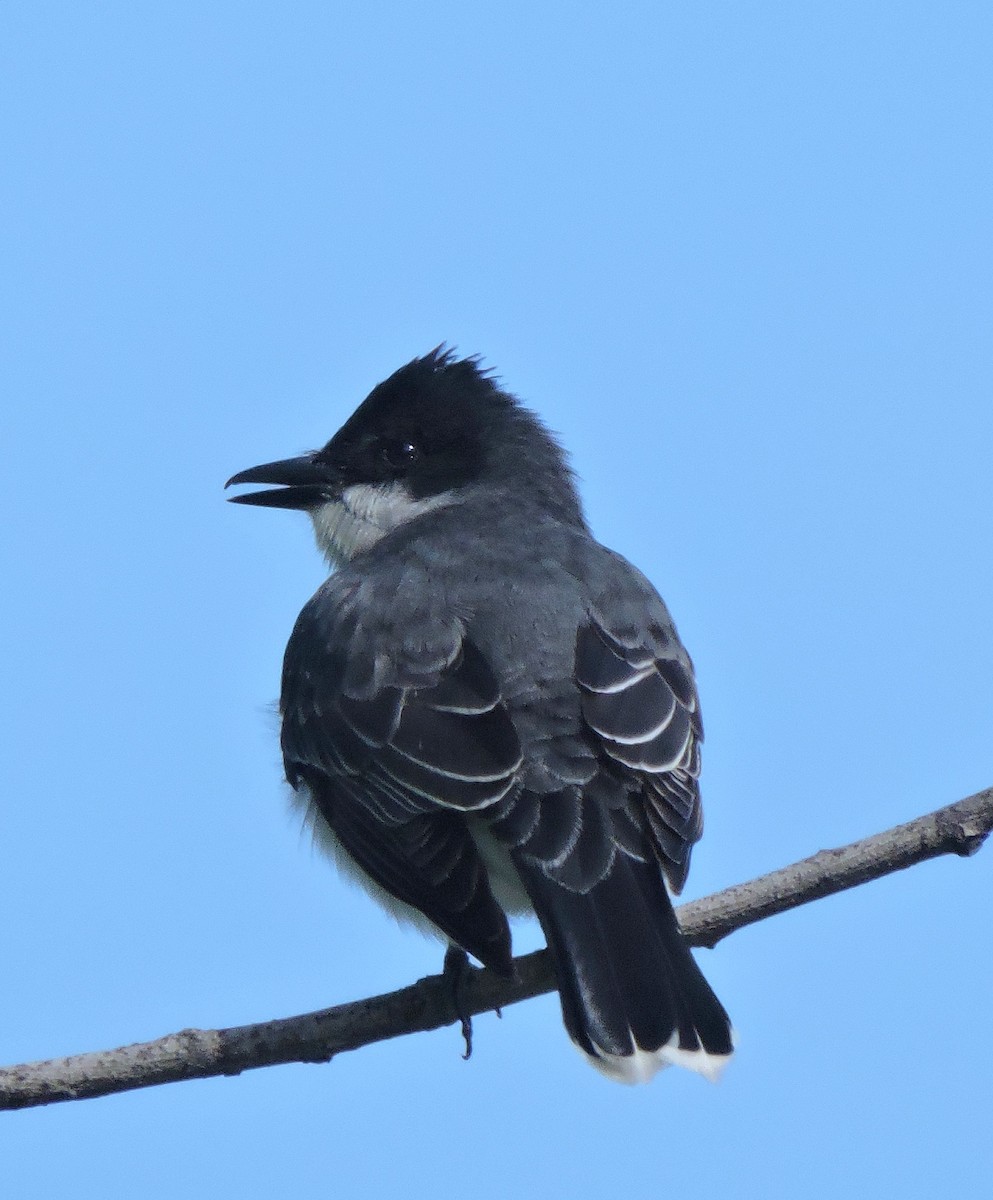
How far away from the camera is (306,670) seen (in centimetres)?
675

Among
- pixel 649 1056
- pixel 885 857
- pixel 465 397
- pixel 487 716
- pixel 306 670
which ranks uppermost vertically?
pixel 465 397

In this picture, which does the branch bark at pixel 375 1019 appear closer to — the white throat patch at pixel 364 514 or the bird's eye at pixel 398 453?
the white throat patch at pixel 364 514

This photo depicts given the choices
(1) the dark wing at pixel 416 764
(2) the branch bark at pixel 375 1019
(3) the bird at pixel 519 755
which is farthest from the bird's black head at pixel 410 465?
(2) the branch bark at pixel 375 1019

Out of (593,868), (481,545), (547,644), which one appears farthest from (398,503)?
(593,868)

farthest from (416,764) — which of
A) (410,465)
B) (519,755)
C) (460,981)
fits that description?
(410,465)

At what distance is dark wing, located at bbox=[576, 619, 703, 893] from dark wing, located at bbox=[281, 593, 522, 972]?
359 mm

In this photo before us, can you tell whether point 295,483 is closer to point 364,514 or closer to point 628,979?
point 364,514

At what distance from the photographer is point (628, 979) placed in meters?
5.28

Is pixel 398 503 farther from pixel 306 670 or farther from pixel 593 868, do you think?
pixel 593 868

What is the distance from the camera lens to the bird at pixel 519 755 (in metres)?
5.33

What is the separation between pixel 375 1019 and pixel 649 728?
1.45 m

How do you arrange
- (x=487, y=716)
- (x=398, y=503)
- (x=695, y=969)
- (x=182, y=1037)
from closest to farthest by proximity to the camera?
(x=182, y=1037)
(x=695, y=969)
(x=487, y=716)
(x=398, y=503)

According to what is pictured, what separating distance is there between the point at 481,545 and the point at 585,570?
17.2 inches

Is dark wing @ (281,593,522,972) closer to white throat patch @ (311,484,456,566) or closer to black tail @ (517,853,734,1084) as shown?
black tail @ (517,853,734,1084)
